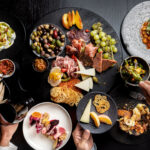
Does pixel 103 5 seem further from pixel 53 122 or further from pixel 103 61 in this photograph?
pixel 53 122

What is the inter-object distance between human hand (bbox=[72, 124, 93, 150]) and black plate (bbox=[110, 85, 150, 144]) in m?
0.26

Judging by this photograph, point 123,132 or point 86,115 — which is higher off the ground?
point 86,115

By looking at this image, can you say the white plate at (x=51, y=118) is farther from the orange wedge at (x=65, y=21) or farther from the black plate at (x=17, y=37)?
the orange wedge at (x=65, y=21)

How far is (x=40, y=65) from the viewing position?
6.88 feet

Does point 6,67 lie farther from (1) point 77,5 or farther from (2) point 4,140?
(1) point 77,5

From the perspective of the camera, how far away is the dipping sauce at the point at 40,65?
2.10 meters

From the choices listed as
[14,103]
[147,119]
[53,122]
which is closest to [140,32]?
[147,119]

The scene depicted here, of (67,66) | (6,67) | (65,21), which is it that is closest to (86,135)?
(67,66)

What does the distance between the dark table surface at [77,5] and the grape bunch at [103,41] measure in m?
0.21

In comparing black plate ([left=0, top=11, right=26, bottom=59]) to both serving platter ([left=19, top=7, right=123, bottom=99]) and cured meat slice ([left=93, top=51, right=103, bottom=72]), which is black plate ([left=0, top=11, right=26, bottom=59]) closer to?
serving platter ([left=19, top=7, right=123, bottom=99])

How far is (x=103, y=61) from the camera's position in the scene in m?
2.13

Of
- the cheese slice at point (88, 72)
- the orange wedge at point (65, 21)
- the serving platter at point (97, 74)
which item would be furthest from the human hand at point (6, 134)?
the orange wedge at point (65, 21)

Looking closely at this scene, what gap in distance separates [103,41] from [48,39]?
0.60 metres

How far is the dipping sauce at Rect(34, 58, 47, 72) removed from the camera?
6.88 ft
